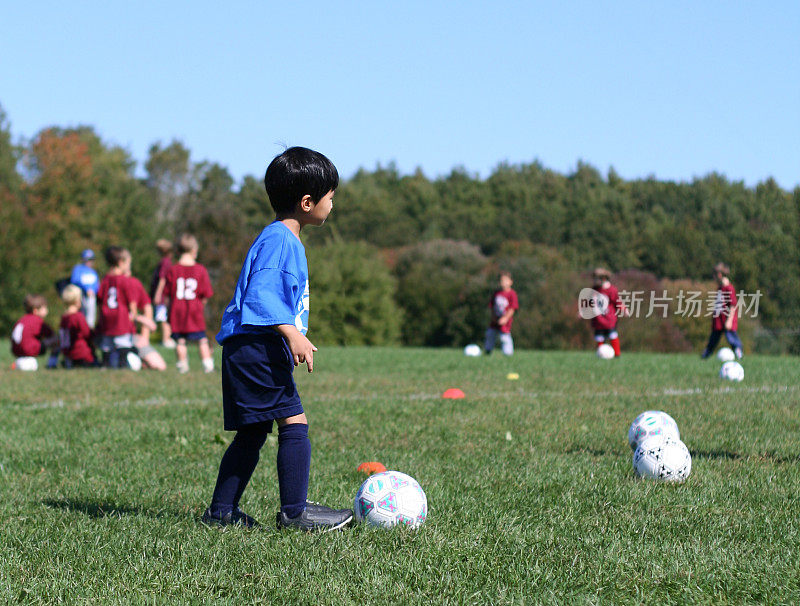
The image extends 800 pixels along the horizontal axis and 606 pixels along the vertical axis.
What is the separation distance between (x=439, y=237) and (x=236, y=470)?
209ft

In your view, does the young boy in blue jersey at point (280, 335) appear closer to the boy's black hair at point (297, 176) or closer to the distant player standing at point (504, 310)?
the boy's black hair at point (297, 176)

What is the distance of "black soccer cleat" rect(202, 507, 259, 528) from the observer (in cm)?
396

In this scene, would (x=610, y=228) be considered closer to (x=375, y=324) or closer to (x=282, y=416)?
(x=375, y=324)

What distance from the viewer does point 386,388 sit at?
1041 centimetres

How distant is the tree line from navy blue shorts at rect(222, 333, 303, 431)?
33079 mm

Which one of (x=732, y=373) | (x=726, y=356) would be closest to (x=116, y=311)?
(x=732, y=373)

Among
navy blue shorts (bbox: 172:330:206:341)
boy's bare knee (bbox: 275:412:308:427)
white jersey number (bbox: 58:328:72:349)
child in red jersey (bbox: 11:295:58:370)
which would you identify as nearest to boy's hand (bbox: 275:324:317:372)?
boy's bare knee (bbox: 275:412:308:427)

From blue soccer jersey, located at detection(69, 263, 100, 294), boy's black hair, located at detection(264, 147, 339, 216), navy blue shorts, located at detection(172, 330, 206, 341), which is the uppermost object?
boy's black hair, located at detection(264, 147, 339, 216)

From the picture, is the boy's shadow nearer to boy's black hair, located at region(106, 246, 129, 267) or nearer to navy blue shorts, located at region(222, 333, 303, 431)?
navy blue shorts, located at region(222, 333, 303, 431)

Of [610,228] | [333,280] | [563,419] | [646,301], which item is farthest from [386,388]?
[610,228]

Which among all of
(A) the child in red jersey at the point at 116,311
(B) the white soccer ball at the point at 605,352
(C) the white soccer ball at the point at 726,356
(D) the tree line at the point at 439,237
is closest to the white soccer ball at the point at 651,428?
(A) the child in red jersey at the point at 116,311

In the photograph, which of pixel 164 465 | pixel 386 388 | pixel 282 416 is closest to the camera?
pixel 282 416

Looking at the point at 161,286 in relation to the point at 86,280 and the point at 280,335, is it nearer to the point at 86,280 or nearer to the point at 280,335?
the point at 86,280

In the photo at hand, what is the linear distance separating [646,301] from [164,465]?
44.9 meters
